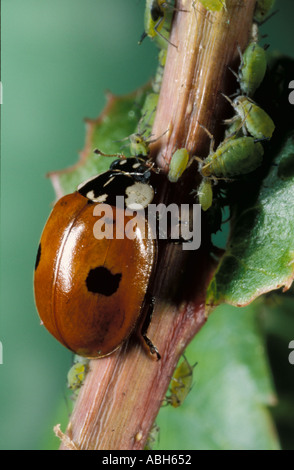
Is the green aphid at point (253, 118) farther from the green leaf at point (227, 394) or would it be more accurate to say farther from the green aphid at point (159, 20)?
the green leaf at point (227, 394)

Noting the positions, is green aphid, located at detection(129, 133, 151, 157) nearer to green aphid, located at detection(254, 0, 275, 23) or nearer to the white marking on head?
the white marking on head

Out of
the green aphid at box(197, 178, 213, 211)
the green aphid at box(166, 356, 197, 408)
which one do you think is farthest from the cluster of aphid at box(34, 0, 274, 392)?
the green aphid at box(166, 356, 197, 408)

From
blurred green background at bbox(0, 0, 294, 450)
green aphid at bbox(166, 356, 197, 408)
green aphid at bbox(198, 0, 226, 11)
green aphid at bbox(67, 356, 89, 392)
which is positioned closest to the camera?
green aphid at bbox(198, 0, 226, 11)

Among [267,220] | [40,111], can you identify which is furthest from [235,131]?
[40,111]

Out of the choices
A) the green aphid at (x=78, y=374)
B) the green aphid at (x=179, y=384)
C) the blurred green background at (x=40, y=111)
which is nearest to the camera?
the green aphid at (x=78, y=374)

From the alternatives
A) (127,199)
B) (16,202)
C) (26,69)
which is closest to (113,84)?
(26,69)

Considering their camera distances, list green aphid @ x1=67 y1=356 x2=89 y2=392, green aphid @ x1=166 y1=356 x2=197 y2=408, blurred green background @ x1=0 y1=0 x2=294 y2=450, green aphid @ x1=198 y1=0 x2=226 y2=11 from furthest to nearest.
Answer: blurred green background @ x1=0 y1=0 x2=294 y2=450 → green aphid @ x1=166 y1=356 x2=197 y2=408 → green aphid @ x1=67 y1=356 x2=89 y2=392 → green aphid @ x1=198 y1=0 x2=226 y2=11

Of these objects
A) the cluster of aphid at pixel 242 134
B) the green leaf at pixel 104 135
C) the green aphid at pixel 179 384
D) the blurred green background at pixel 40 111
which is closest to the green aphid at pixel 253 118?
the cluster of aphid at pixel 242 134
